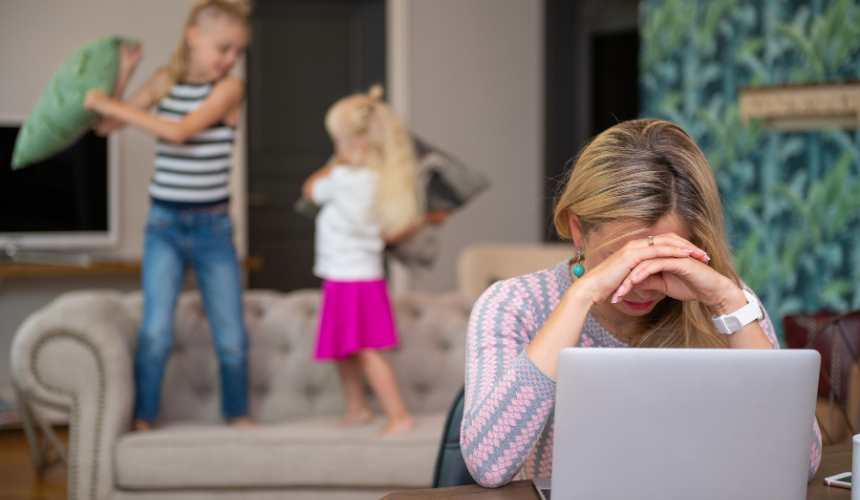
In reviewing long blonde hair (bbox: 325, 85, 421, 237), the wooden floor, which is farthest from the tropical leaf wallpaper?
the wooden floor

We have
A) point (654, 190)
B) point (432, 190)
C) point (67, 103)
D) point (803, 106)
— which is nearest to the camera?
point (654, 190)

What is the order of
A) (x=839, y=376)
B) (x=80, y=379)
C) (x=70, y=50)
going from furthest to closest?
(x=70, y=50), (x=80, y=379), (x=839, y=376)

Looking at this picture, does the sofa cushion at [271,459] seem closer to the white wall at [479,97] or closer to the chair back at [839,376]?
the chair back at [839,376]

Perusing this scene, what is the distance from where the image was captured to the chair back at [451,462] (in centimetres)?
113

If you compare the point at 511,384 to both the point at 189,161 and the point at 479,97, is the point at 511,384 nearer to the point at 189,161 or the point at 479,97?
the point at 189,161

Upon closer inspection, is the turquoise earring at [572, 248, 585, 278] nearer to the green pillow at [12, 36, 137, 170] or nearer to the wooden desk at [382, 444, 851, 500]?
the wooden desk at [382, 444, 851, 500]

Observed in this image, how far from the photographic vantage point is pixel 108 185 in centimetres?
360

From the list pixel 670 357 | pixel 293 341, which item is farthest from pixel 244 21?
pixel 670 357

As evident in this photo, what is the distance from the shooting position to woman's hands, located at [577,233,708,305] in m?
0.94

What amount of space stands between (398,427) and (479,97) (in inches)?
107

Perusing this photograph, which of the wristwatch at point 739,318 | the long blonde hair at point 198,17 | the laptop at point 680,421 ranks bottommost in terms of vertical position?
the laptop at point 680,421

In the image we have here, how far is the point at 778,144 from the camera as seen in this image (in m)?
3.18

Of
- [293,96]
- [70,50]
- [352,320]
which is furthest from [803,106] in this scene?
[70,50]

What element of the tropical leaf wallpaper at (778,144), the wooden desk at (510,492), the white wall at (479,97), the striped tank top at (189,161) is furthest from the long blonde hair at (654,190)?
the white wall at (479,97)
